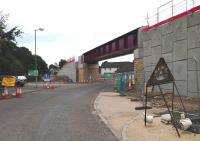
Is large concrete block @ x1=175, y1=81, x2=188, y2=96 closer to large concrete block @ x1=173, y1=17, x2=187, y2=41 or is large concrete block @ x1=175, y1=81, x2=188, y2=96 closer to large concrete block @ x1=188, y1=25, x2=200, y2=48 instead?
large concrete block @ x1=188, y1=25, x2=200, y2=48

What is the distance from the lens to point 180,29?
24562 millimetres

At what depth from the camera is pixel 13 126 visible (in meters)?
12.4

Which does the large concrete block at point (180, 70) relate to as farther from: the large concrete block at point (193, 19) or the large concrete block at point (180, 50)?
the large concrete block at point (193, 19)

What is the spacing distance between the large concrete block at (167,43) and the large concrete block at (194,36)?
2931mm

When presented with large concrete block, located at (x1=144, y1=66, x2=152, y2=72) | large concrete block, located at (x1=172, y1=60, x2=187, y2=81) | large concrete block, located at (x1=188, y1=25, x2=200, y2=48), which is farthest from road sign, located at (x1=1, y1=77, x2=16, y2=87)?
large concrete block, located at (x1=188, y1=25, x2=200, y2=48)

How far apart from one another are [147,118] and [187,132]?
7.27 feet

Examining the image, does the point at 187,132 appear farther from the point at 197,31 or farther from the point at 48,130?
the point at 197,31

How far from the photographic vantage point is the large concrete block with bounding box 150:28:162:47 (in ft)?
93.9

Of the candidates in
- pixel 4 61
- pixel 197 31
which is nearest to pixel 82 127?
pixel 197 31

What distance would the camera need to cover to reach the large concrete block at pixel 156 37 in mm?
28633

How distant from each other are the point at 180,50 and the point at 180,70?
1.32 meters

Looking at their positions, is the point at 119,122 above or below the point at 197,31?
below

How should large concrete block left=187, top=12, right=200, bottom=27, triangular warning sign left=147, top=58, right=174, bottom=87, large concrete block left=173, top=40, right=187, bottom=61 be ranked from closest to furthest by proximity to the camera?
triangular warning sign left=147, top=58, right=174, bottom=87, large concrete block left=187, top=12, right=200, bottom=27, large concrete block left=173, top=40, right=187, bottom=61

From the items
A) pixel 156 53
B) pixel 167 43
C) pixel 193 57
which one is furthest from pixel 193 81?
pixel 156 53
